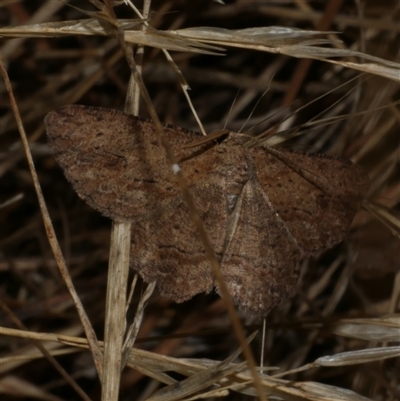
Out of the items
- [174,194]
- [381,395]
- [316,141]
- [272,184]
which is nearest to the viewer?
[174,194]

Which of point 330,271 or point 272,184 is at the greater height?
point 272,184

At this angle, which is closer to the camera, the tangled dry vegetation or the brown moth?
the brown moth

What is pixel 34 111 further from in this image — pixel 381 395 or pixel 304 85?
pixel 381 395

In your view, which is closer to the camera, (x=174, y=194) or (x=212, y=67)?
(x=174, y=194)

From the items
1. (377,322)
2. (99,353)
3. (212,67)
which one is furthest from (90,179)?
(212,67)
